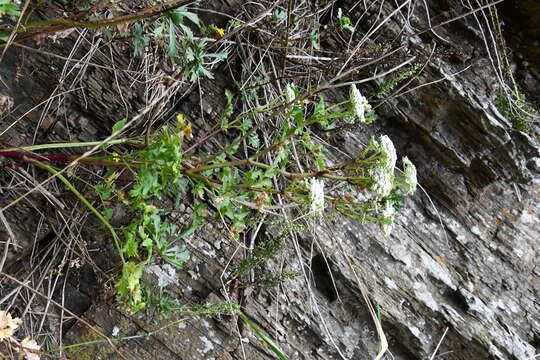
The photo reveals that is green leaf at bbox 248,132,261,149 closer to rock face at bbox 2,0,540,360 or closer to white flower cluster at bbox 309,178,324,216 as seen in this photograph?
rock face at bbox 2,0,540,360

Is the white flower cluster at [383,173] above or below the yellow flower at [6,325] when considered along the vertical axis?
above

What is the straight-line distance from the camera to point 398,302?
2506mm

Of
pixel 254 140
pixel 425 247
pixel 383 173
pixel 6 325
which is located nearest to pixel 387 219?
pixel 383 173

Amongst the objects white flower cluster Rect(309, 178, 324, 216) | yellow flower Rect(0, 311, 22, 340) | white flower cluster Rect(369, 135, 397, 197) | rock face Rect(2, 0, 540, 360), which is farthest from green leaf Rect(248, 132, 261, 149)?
yellow flower Rect(0, 311, 22, 340)

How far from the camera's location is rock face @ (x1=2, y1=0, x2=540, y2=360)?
7.27 ft

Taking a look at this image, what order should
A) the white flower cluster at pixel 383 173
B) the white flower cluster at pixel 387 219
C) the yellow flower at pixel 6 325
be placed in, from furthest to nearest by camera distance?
1. the white flower cluster at pixel 387 219
2. the white flower cluster at pixel 383 173
3. the yellow flower at pixel 6 325

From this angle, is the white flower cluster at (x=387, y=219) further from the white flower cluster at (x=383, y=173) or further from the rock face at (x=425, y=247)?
the rock face at (x=425, y=247)

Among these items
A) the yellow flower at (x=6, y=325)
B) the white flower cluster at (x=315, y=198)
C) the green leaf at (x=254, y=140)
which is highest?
the white flower cluster at (x=315, y=198)

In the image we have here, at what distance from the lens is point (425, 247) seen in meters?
2.65

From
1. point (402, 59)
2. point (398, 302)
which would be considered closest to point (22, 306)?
point (398, 302)

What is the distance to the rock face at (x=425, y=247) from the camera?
2.22 m

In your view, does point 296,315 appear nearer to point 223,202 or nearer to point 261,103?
point 223,202

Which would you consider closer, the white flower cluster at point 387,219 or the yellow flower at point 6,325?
the yellow flower at point 6,325

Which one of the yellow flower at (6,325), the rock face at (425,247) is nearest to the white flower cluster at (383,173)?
the rock face at (425,247)
